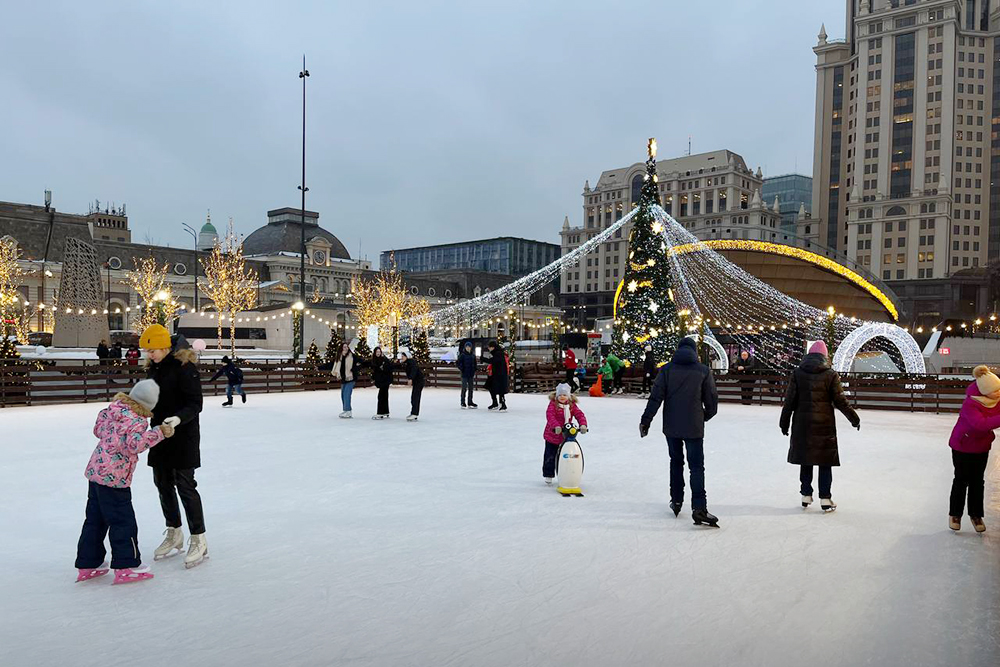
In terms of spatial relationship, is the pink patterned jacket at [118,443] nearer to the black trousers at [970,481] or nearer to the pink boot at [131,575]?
the pink boot at [131,575]

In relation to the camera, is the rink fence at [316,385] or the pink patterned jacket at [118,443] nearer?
the pink patterned jacket at [118,443]

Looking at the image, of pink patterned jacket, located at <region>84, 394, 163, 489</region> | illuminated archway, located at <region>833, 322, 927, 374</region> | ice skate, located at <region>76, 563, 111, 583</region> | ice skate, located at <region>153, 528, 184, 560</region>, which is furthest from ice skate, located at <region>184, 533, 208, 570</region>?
illuminated archway, located at <region>833, 322, 927, 374</region>

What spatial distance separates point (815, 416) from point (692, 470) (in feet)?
4.64

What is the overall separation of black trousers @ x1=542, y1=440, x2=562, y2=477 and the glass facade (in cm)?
11279

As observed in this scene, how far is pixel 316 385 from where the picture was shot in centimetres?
2378

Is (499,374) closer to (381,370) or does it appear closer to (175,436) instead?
(381,370)

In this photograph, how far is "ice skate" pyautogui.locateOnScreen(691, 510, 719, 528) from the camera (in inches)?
234

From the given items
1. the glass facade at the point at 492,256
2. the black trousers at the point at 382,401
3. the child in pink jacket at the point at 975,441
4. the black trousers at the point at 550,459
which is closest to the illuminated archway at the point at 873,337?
the black trousers at the point at 382,401

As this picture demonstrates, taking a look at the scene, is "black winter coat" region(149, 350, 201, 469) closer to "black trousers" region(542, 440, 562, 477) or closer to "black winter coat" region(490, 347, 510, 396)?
"black trousers" region(542, 440, 562, 477)

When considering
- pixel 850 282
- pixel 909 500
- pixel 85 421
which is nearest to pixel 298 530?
pixel 909 500

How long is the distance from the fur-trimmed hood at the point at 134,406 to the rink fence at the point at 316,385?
583 inches

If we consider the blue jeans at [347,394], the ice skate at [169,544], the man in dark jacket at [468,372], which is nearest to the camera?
the ice skate at [169,544]

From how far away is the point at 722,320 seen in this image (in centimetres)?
4134

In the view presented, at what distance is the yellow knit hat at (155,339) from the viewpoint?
4801 mm
